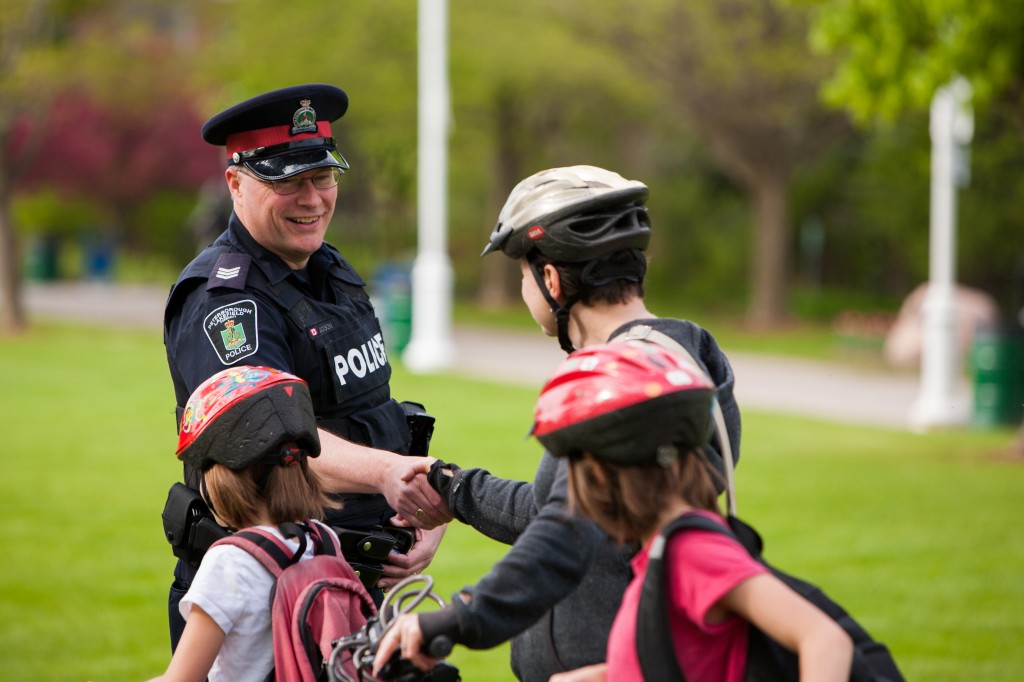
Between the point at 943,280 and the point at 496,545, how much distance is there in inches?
351

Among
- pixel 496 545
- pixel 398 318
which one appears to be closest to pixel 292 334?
pixel 496 545

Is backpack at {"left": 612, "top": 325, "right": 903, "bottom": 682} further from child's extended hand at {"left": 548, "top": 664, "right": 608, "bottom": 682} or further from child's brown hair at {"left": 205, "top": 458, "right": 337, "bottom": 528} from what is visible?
child's brown hair at {"left": 205, "top": 458, "right": 337, "bottom": 528}

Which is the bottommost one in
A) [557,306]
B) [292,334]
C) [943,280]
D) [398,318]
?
[398,318]

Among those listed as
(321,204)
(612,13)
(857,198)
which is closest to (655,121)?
(857,198)

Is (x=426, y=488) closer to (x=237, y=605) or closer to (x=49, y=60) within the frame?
(x=237, y=605)

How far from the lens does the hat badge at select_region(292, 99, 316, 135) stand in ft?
13.2

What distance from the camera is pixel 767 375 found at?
2144 centimetres

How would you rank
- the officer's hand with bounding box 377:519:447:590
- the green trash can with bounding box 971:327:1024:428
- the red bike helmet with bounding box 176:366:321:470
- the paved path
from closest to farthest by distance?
1. the red bike helmet with bounding box 176:366:321:470
2. the officer's hand with bounding box 377:519:447:590
3. the green trash can with bounding box 971:327:1024:428
4. the paved path

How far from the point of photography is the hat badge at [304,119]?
402 centimetres

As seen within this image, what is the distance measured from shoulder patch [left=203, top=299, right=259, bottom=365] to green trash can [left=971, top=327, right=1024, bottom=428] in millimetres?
13548

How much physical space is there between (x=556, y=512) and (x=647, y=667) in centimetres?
41

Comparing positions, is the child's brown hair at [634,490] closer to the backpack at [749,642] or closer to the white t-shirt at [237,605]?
the backpack at [749,642]

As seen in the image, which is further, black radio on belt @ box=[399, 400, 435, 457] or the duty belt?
black radio on belt @ box=[399, 400, 435, 457]

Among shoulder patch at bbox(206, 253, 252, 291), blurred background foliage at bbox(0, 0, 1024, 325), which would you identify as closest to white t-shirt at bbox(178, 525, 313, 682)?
shoulder patch at bbox(206, 253, 252, 291)
